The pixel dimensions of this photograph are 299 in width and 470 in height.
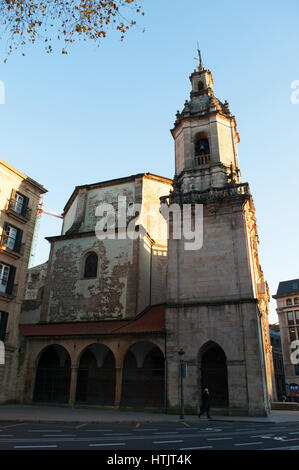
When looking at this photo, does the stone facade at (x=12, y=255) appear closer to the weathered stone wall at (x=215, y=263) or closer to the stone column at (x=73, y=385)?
Result: the stone column at (x=73, y=385)

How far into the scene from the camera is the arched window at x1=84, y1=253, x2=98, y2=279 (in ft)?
91.6

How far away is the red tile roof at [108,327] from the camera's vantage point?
Result: 856 inches

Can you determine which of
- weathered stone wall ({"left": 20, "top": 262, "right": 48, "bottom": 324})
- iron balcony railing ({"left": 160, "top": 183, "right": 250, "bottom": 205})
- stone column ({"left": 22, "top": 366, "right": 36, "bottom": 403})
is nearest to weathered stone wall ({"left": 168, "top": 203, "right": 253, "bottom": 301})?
iron balcony railing ({"left": 160, "top": 183, "right": 250, "bottom": 205})

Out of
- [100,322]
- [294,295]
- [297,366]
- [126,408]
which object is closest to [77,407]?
[126,408]

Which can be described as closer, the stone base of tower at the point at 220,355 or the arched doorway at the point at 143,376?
the stone base of tower at the point at 220,355

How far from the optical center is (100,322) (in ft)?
81.4

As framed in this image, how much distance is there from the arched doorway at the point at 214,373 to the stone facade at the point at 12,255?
38.1 feet

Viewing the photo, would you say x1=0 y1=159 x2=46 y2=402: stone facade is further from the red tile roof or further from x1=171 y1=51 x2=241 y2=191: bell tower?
x1=171 y1=51 x2=241 y2=191: bell tower

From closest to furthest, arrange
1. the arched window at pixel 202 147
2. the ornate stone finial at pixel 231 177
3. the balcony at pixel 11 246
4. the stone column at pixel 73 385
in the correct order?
the stone column at pixel 73 385
the balcony at pixel 11 246
the ornate stone finial at pixel 231 177
the arched window at pixel 202 147

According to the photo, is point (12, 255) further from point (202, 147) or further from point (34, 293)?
point (202, 147)

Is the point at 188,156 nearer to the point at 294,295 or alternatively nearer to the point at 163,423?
the point at 163,423

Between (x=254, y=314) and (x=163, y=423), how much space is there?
763 centimetres

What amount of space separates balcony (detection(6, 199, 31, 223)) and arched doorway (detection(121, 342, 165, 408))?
36.3 feet

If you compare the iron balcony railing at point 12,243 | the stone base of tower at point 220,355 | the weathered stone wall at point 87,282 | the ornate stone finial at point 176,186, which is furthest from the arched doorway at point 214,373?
the iron balcony railing at point 12,243
